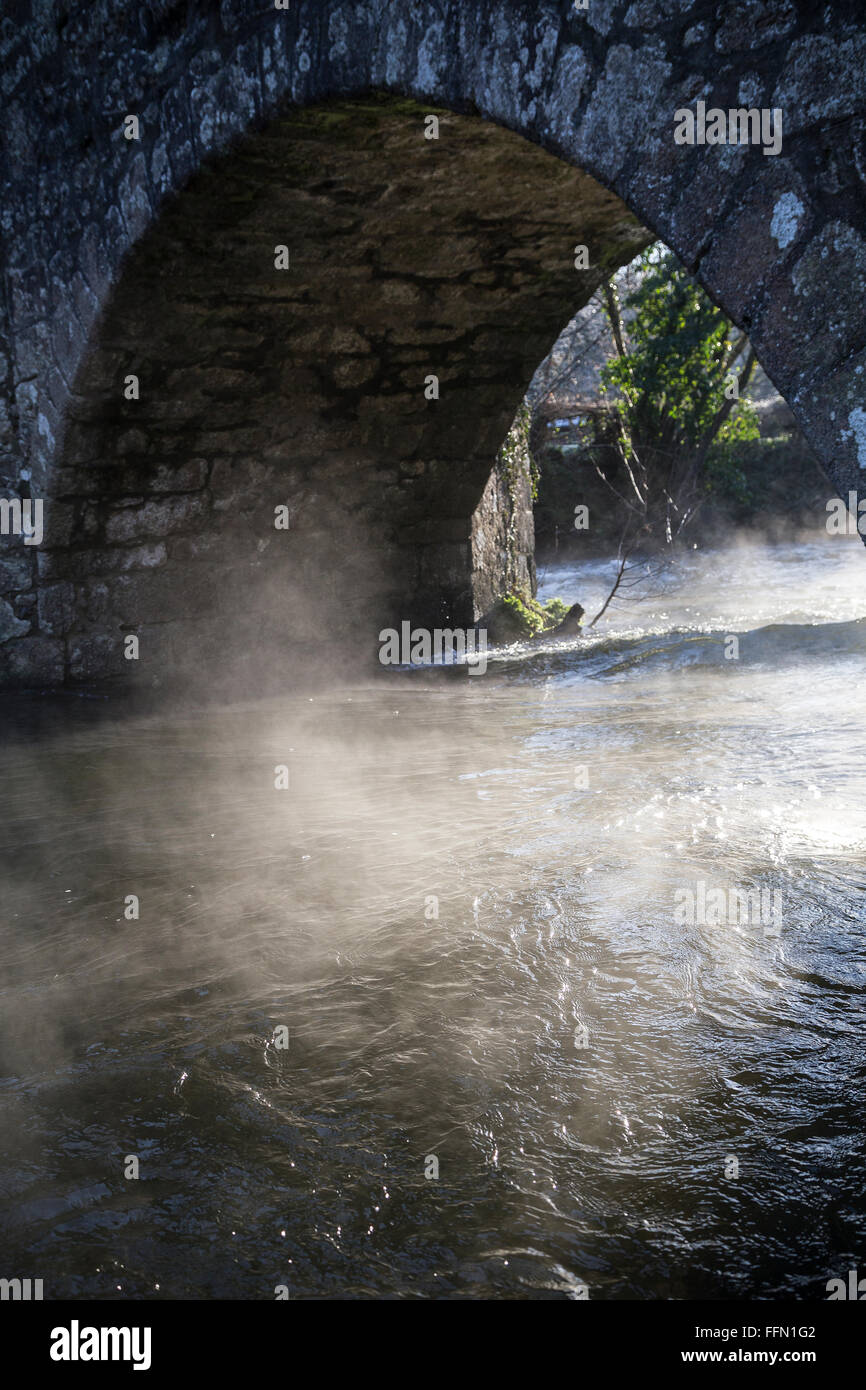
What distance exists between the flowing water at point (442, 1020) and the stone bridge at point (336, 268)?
1.07m

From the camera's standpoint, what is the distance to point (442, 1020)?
2.17 meters

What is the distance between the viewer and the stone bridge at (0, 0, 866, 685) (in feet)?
6.62

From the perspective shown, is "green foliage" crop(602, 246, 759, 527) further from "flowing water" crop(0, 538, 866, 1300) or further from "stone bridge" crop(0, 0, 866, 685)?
"flowing water" crop(0, 538, 866, 1300)

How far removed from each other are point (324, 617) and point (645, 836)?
343cm

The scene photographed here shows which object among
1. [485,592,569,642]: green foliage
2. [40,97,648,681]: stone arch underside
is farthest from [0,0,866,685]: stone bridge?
[485,592,569,642]: green foliage

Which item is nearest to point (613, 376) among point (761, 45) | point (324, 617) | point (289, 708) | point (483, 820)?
point (324, 617)

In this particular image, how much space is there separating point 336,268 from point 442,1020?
3391mm

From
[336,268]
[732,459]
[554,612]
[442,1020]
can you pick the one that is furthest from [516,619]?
[732,459]

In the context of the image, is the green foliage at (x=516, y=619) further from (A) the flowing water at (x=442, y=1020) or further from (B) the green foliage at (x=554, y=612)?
(A) the flowing water at (x=442, y=1020)

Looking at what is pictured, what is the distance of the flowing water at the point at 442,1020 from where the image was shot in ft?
5.18

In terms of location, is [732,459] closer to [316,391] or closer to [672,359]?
[672,359]

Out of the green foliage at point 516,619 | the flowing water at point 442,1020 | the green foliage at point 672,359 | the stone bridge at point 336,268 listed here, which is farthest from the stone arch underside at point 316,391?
the green foliage at point 672,359

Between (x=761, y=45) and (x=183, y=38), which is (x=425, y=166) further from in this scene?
(x=761, y=45)

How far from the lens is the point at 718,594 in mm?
10180
